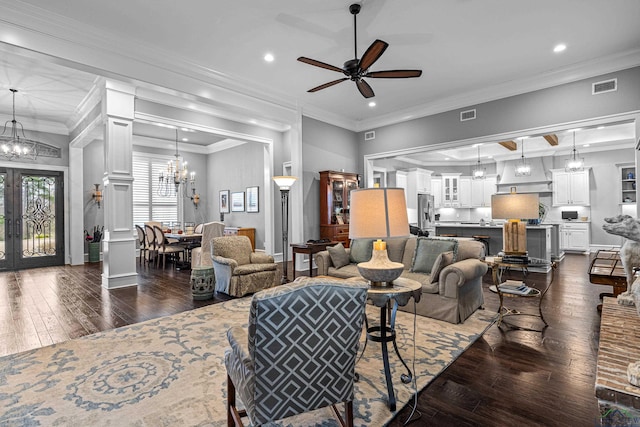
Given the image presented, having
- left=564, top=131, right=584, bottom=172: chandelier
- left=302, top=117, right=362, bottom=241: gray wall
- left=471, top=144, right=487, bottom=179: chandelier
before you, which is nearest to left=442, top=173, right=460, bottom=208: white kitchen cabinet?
left=471, top=144, right=487, bottom=179: chandelier

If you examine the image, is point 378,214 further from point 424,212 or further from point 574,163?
point 424,212

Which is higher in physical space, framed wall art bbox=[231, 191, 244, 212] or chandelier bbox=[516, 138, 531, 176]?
chandelier bbox=[516, 138, 531, 176]

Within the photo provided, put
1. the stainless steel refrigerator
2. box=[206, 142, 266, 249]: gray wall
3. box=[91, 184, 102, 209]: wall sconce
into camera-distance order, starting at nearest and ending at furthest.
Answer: box=[91, 184, 102, 209]: wall sconce
box=[206, 142, 266, 249]: gray wall
the stainless steel refrigerator

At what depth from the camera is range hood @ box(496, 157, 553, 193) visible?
34.0ft

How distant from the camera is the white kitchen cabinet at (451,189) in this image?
11773mm

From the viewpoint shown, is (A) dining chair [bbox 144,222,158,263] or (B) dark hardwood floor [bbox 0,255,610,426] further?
(A) dining chair [bbox 144,222,158,263]

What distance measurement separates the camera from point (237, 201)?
9273 mm

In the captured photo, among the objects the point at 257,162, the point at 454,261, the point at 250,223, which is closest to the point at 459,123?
the point at 454,261

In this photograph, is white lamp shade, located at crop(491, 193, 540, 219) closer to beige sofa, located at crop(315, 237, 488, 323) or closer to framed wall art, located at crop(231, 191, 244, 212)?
beige sofa, located at crop(315, 237, 488, 323)

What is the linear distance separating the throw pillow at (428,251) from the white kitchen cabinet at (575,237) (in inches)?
312

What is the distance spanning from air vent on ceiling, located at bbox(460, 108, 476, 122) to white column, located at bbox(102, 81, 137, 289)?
5677 mm

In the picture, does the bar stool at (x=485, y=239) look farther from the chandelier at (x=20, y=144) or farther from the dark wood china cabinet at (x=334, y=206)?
the chandelier at (x=20, y=144)

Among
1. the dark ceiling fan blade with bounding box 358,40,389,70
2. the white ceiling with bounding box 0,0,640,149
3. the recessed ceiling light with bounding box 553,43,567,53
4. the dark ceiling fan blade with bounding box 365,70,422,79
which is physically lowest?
the dark ceiling fan blade with bounding box 365,70,422,79

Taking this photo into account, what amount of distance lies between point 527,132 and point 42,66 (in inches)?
297
